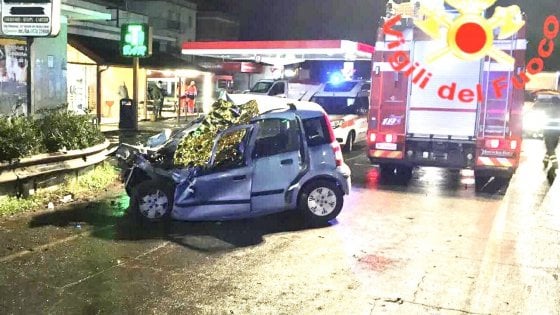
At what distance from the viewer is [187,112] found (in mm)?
30062

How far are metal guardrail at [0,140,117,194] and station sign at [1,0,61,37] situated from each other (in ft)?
6.41

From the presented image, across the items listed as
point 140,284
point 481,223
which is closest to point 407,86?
point 481,223

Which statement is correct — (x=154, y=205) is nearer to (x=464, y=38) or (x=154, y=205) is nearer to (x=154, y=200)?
(x=154, y=200)

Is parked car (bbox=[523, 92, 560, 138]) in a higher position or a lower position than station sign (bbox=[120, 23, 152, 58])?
lower

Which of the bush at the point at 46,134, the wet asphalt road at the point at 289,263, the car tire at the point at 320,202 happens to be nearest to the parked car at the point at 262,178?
the car tire at the point at 320,202

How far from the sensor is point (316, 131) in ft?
27.1

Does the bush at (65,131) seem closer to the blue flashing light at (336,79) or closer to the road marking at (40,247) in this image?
the road marking at (40,247)

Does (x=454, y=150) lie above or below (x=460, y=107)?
below

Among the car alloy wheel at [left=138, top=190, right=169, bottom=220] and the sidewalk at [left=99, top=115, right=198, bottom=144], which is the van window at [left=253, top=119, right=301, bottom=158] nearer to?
the car alloy wheel at [left=138, top=190, right=169, bottom=220]

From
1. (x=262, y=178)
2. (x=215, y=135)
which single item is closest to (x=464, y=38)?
(x=262, y=178)

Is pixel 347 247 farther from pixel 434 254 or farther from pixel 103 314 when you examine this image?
pixel 103 314

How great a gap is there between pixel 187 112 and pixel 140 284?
983 inches

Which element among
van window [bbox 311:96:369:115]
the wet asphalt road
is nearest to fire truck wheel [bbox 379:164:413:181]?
the wet asphalt road

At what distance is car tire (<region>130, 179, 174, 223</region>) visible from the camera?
794 cm
